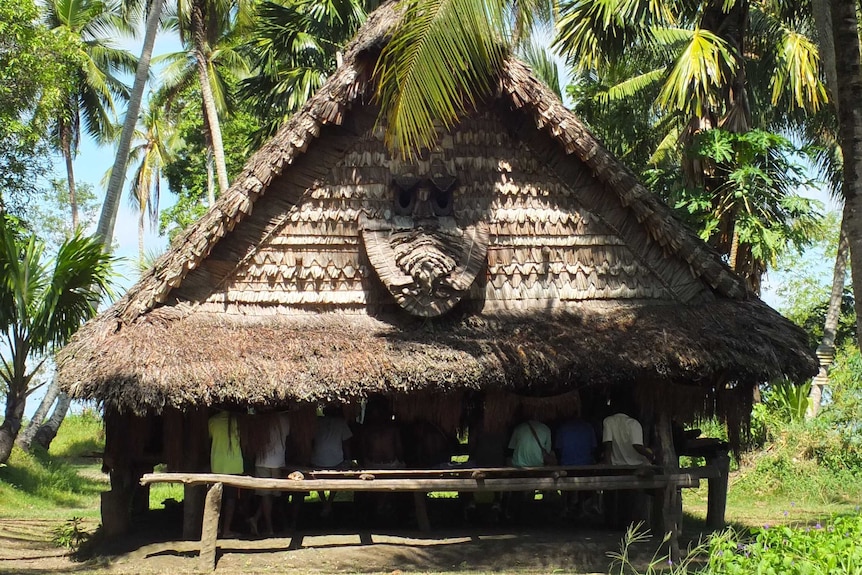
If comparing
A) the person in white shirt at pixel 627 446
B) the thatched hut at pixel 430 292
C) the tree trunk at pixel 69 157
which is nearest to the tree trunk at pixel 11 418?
the thatched hut at pixel 430 292

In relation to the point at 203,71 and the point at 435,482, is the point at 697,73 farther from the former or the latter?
the point at 203,71

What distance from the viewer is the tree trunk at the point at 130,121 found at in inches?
683

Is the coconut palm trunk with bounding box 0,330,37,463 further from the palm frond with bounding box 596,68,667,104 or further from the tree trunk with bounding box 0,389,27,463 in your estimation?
the palm frond with bounding box 596,68,667,104

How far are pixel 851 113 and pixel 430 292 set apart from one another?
174 inches

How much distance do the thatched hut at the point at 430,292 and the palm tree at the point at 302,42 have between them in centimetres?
877

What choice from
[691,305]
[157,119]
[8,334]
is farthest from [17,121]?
[157,119]

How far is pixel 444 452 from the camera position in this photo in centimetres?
1129

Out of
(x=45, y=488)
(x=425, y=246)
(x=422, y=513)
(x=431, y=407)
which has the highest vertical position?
(x=425, y=246)

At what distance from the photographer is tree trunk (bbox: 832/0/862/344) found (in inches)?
314

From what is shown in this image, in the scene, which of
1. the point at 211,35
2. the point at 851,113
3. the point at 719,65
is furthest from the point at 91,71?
the point at 851,113

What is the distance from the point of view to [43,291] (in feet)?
40.8

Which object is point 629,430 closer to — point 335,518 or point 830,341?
point 335,518

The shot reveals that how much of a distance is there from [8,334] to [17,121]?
21.8 feet

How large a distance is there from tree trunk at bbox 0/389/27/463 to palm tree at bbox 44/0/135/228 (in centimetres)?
1239
